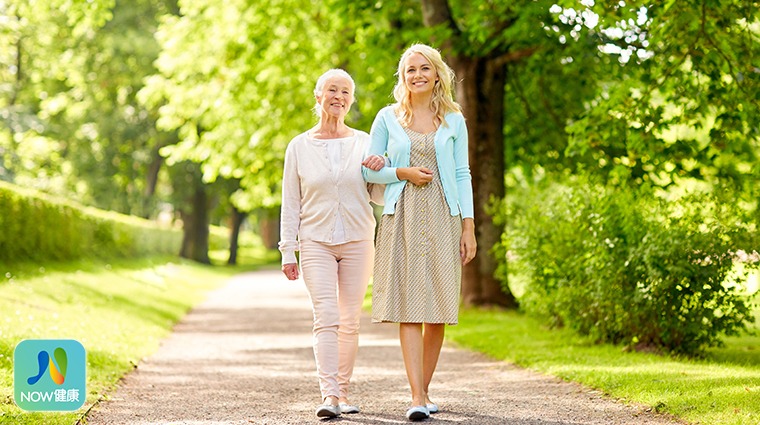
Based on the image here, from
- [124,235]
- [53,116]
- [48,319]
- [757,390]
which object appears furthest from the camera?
[53,116]

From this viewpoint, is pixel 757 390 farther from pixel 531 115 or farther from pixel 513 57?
pixel 531 115

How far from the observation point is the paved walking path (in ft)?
20.8

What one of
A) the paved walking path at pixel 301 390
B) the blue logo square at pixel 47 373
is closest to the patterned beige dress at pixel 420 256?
the paved walking path at pixel 301 390

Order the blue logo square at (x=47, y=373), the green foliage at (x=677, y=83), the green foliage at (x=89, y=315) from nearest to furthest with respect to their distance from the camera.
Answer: the blue logo square at (x=47, y=373), the green foliage at (x=89, y=315), the green foliage at (x=677, y=83)

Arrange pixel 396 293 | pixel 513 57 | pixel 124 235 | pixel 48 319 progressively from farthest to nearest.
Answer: pixel 124 235 < pixel 513 57 < pixel 48 319 < pixel 396 293

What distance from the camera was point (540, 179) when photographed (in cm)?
1592

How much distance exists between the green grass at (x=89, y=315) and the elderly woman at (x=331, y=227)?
163cm

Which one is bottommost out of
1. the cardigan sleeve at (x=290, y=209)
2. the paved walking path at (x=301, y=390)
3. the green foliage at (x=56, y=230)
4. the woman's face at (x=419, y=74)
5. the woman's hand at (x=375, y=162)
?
the paved walking path at (x=301, y=390)

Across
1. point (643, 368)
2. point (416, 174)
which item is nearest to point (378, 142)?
point (416, 174)

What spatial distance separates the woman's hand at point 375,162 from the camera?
242 inches

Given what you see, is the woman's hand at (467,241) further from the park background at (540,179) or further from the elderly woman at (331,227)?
the park background at (540,179)

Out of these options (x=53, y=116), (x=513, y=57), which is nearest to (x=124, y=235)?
(x=53, y=116)

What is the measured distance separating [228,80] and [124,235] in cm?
814

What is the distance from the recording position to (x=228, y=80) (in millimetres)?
21781
